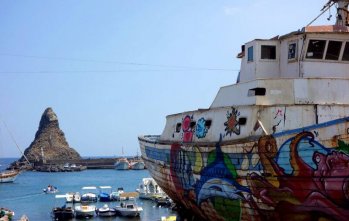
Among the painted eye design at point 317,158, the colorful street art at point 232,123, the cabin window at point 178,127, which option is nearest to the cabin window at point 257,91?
the colorful street art at point 232,123

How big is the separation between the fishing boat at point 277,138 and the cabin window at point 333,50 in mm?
35

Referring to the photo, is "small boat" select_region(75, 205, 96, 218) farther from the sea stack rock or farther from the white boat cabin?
the sea stack rock

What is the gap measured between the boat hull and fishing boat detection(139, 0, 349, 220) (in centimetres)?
3

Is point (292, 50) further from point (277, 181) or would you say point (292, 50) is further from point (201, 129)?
point (277, 181)

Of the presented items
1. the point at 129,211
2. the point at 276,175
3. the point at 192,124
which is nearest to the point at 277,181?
the point at 276,175

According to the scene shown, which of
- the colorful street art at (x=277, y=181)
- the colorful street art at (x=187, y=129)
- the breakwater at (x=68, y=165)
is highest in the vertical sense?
the colorful street art at (x=187, y=129)

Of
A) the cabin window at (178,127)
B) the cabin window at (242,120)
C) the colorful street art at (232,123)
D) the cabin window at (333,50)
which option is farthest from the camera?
the cabin window at (178,127)

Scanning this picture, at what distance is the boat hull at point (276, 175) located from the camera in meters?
14.0

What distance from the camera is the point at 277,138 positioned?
15.2 meters

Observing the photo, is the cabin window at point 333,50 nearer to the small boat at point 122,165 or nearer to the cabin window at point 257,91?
the cabin window at point 257,91

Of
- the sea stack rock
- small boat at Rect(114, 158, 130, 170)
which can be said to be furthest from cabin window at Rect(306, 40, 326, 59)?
the sea stack rock

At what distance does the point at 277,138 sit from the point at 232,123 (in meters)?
2.71

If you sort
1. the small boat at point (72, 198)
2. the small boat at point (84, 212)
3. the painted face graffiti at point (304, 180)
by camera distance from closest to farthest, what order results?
the painted face graffiti at point (304, 180) → the small boat at point (84, 212) → the small boat at point (72, 198)

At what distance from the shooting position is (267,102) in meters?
17.3
